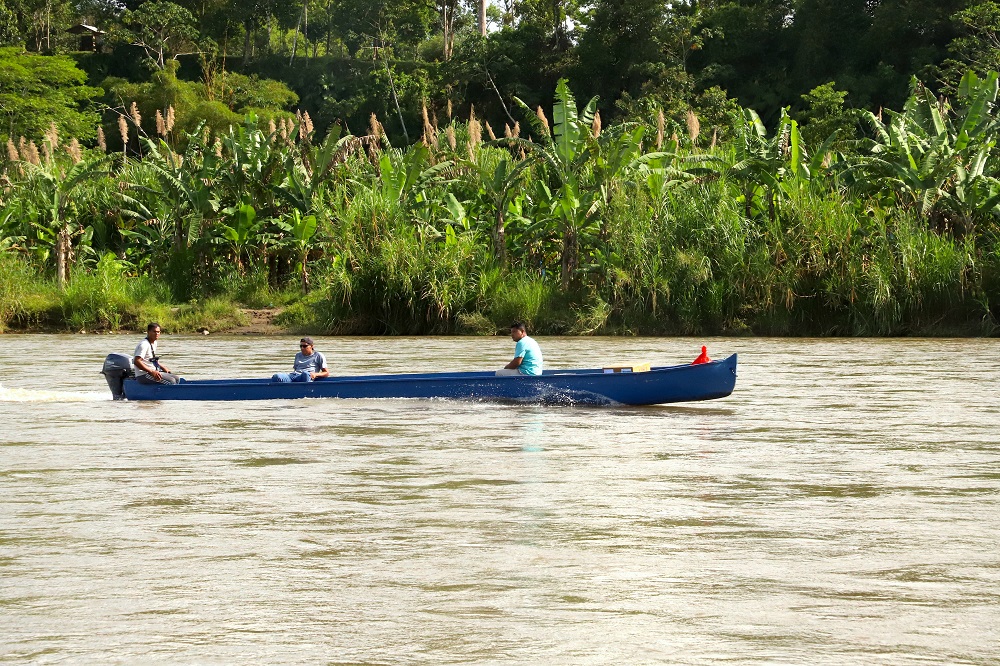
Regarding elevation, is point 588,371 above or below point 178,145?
below

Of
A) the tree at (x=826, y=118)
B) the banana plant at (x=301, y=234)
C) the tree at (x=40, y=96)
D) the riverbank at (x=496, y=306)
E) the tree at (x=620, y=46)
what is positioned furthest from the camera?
the tree at (x=620, y=46)

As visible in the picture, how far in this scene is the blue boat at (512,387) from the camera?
47.3ft

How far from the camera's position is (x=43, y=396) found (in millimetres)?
16078

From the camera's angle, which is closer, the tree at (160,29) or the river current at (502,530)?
the river current at (502,530)

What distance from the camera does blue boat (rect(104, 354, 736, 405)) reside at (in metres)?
14.4

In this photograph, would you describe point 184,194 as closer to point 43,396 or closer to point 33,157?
point 33,157

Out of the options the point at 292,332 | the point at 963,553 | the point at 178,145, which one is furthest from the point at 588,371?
the point at 178,145

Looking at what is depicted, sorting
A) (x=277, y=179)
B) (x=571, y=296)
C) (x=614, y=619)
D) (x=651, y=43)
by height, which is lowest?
(x=614, y=619)

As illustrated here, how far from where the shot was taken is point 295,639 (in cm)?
627

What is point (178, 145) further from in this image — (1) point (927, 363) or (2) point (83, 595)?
(2) point (83, 595)

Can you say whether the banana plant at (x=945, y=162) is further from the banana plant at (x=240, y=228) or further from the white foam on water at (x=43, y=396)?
the white foam on water at (x=43, y=396)

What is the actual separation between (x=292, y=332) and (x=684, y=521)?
16866 mm

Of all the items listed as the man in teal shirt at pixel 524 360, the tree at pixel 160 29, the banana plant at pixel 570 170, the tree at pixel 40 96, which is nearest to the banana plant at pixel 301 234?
the banana plant at pixel 570 170

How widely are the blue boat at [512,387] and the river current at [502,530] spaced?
0.20 m
